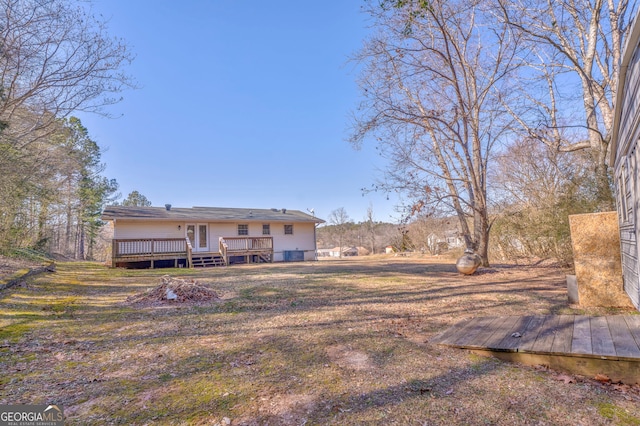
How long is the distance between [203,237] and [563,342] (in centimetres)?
1739

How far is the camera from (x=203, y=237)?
17.8 metres

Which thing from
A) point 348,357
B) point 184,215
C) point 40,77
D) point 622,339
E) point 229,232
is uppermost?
point 40,77

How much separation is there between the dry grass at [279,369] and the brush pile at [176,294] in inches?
19.2

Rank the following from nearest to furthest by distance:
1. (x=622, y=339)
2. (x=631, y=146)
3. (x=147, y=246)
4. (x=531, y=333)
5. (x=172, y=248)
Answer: (x=622, y=339)
(x=531, y=333)
(x=631, y=146)
(x=147, y=246)
(x=172, y=248)

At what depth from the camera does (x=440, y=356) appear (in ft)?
10.1

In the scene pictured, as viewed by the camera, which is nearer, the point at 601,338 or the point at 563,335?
the point at 601,338

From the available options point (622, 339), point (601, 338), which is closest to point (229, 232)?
point (601, 338)

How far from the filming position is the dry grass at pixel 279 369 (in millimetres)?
2059

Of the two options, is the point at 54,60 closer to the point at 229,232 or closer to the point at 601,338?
the point at 229,232

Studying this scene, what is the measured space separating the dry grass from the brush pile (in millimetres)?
489

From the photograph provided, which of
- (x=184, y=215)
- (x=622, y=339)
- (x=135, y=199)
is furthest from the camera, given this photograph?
(x=135, y=199)

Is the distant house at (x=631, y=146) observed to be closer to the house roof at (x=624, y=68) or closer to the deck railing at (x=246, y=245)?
the house roof at (x=624, y=68)

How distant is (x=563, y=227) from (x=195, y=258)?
1550cm

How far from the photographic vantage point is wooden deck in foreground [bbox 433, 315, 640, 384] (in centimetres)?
251
